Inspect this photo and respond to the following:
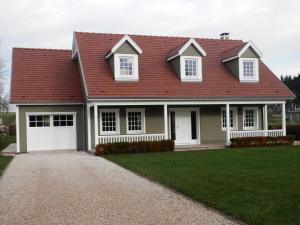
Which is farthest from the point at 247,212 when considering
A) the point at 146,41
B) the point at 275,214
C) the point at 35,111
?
the point at 146,41

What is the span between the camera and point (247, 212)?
280 inches

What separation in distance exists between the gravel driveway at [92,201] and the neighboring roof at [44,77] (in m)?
8.89

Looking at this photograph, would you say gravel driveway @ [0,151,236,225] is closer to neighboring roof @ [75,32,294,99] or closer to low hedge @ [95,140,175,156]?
low hedge @ [95,140,175,156]

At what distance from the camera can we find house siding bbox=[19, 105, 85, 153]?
21.6 metres

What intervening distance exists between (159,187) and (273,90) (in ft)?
53.1

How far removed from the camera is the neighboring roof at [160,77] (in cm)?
2122

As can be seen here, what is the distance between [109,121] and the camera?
22.7m

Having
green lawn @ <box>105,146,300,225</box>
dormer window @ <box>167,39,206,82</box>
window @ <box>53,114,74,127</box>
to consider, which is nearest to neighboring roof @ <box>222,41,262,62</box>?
dormer window @ <box>167,39,206,82</box>

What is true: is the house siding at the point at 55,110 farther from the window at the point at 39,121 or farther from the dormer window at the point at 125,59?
the dormer window at the point at 125,59

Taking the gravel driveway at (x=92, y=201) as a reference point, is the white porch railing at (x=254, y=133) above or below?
above

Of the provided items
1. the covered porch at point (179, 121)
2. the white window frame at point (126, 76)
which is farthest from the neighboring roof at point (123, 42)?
the covered porch at point (179, 121)

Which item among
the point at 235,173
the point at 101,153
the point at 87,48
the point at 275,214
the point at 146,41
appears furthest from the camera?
the point at 146,41

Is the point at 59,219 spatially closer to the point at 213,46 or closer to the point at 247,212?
the point at 247,212

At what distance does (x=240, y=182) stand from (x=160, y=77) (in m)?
13.2
